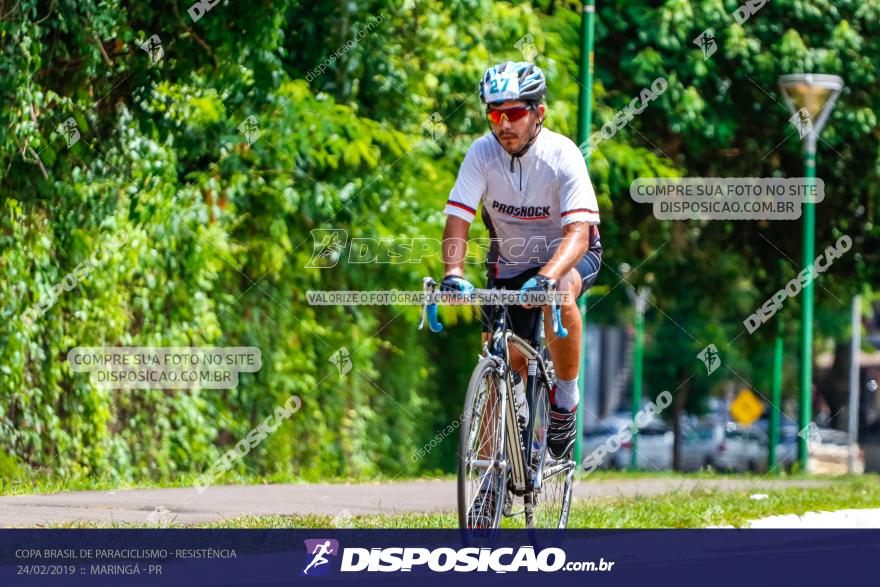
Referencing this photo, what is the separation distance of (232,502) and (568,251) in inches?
124

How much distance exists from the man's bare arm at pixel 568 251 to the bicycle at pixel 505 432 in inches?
3.6

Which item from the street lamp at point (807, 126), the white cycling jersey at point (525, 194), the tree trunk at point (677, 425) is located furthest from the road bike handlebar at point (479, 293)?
the tree trunk at point (677, 425)

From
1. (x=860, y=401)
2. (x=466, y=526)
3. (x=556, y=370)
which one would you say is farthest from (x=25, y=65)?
(x=860, y=401)

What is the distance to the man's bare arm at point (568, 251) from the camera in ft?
20.9

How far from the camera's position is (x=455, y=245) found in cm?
656

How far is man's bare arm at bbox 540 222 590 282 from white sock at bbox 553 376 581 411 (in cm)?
64

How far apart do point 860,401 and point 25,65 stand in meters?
34.7

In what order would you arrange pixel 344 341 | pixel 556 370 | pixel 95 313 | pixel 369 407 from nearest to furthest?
1. pixel 556 370
2. pixel 95 313
3. pixel 344 341
4. pixel 369 407

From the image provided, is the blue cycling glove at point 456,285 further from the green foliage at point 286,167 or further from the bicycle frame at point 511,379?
the green foliage at point 286,167

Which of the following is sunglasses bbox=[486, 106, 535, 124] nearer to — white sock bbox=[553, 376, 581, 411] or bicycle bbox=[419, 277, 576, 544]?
bicycle bbox=[419, 277, 576, 544]

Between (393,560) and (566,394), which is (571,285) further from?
(393,560)

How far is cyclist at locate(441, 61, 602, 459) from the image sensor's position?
21.5 ft

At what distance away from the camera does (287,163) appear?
39.8 ft

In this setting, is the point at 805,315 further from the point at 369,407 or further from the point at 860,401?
the point at 860,401
